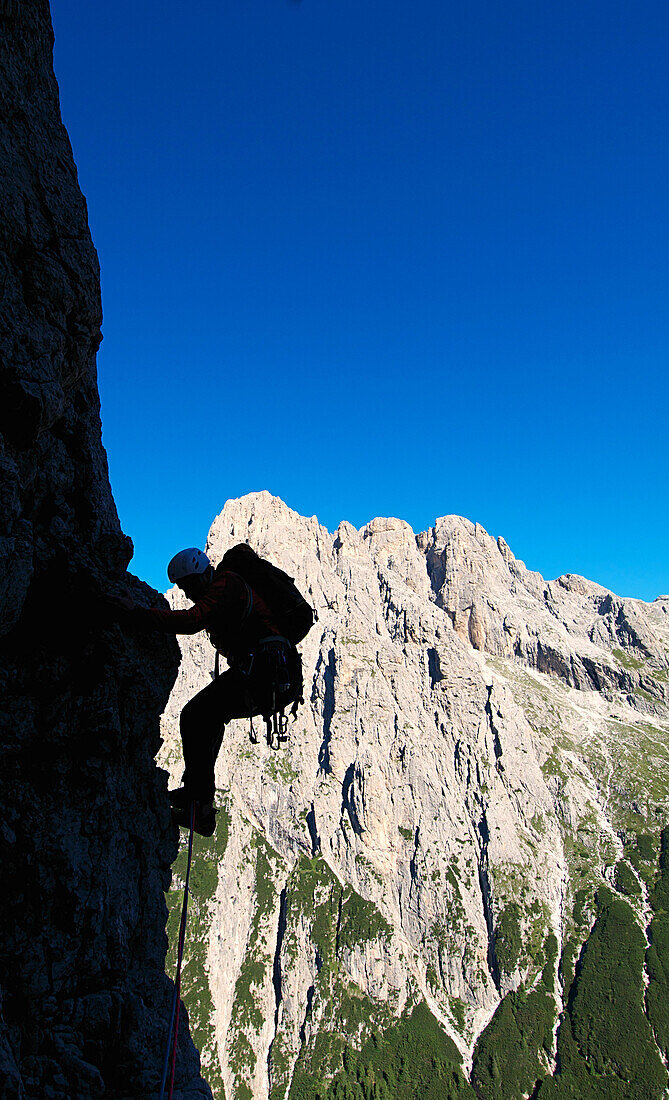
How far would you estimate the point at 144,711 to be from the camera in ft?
29.5

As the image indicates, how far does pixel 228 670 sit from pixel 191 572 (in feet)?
5.95

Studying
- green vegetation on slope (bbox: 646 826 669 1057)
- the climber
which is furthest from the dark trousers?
green vegetation on slope (bbox: 646 826 669 1057)

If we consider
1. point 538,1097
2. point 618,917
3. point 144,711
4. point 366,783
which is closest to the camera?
point 144,711

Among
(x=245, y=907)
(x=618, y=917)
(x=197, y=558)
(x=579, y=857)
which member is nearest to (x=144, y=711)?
(x=197, y=558)

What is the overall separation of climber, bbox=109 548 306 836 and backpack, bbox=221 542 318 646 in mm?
146

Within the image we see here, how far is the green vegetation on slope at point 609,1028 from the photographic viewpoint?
428ft

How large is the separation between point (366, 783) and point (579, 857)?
69394 millimetres

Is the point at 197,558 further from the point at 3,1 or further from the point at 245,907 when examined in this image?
the point at 245,907

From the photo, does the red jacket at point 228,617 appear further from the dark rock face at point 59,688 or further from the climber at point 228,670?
the dark rock face at point 59,688

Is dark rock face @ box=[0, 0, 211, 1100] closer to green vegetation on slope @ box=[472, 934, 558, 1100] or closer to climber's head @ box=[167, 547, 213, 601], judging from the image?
climber's head @ box=[167, 547, 213, 601]

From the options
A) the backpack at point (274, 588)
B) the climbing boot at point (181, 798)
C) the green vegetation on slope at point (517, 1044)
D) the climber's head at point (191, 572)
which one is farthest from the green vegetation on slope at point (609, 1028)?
the climber's head at point (191, 572)

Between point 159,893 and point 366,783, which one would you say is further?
point 366,783

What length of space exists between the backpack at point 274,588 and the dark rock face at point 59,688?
1792mm

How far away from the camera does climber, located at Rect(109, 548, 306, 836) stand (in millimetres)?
8922
